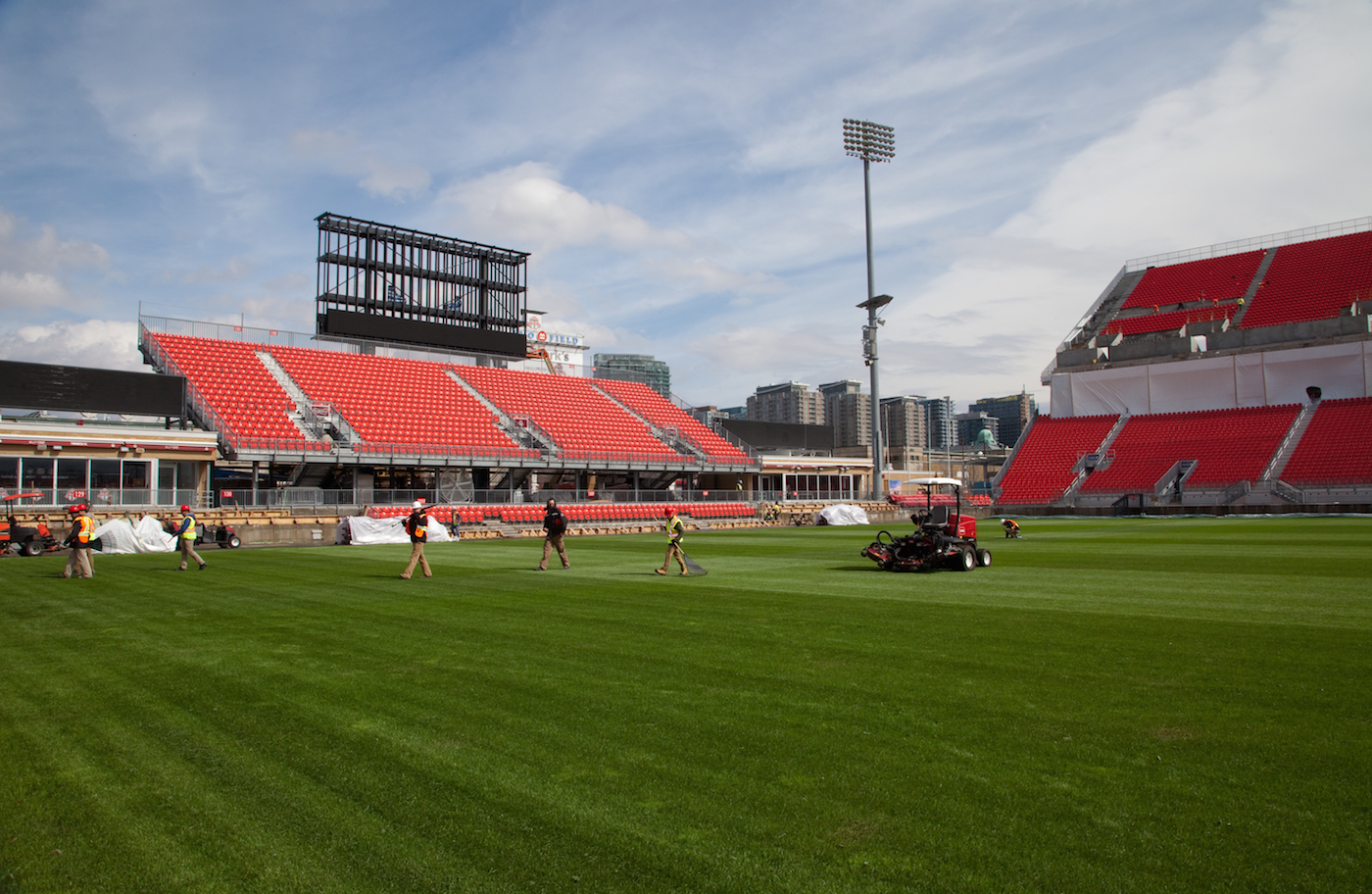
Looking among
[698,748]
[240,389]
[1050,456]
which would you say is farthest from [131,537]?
[1050,456]

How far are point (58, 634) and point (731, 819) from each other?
32.8 feet

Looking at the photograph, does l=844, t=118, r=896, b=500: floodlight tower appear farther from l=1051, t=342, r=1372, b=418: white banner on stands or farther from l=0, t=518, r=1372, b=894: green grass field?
l=0, t=518, r=1372, b=894: green grass field

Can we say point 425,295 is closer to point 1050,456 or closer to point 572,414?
point 572,414

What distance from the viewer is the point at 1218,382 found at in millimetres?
55656

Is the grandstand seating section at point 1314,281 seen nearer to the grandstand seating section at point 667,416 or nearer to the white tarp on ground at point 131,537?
the grandstand seating section at point 667,416

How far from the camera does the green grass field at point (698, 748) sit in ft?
12.6

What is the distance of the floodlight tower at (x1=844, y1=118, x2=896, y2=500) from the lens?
52406mm

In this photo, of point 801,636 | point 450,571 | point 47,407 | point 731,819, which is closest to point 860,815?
point 731,819

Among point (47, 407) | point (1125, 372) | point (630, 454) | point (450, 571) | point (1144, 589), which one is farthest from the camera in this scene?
point (1125, 372)

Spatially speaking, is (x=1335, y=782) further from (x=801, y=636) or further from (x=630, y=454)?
(x=630, y=454)

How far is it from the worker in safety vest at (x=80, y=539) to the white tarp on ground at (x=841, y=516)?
33.6 metres

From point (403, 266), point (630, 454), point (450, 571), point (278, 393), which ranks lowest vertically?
point (450, 571)

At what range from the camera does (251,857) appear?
13.2 feet

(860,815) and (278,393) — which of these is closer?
(860,815)
